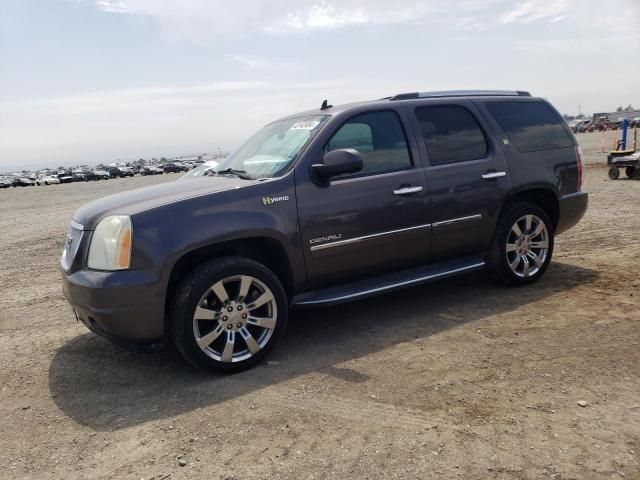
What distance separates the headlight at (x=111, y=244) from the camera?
356 cm

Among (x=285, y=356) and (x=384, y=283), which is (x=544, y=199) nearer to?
(x=384, y=283)

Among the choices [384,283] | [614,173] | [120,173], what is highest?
[384,283]

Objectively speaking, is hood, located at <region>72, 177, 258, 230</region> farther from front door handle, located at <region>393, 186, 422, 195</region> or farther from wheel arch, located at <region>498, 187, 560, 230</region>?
wheel arch, located at <region>498, 187, 560, 230</region>

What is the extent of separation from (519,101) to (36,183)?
214 ft

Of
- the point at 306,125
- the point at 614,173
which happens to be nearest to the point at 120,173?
the point at 614,173

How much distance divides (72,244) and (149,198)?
0.66 meters

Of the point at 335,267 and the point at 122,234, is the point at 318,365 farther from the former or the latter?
the point at 122,234

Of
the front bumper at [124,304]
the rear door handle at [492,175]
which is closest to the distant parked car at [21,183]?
the front bumper at [124,304]

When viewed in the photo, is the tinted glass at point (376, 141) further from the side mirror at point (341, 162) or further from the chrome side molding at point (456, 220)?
the chrome side molding at point (456, 220)

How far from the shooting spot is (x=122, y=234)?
11.8 ft

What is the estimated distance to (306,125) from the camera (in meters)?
4.65

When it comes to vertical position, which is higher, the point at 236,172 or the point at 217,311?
the point at 236,172

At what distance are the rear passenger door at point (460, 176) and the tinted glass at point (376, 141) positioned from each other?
23 centimetres

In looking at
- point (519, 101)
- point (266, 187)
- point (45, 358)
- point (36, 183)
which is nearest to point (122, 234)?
point (266, 187)
